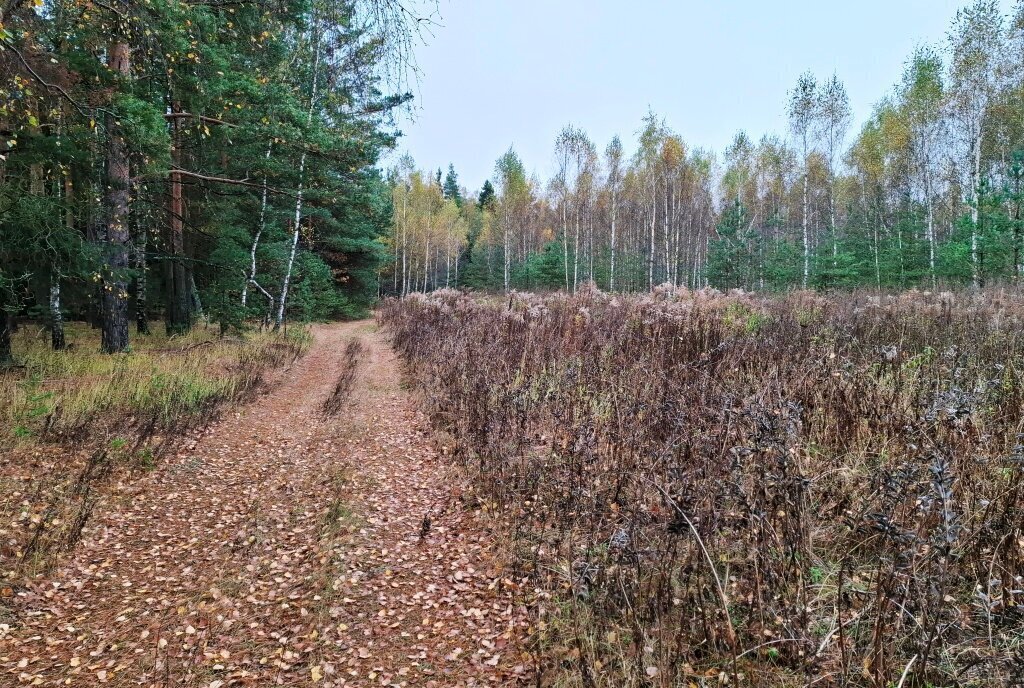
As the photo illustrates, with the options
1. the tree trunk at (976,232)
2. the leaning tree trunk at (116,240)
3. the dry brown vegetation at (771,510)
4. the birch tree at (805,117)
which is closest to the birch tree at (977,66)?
the tree trunk at (976,232)

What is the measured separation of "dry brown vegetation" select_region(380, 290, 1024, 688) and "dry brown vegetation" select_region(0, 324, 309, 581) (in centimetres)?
331

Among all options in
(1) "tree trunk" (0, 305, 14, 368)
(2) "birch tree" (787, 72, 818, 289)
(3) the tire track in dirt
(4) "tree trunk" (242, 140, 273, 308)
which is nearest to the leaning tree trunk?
(1) "tree trunk" (0, 305, 14, 368)

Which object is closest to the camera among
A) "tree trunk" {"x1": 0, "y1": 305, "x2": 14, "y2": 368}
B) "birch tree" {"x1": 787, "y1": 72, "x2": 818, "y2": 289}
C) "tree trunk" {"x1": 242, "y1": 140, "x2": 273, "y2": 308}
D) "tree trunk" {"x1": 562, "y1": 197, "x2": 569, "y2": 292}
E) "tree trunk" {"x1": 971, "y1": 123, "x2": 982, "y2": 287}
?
"tree trunk" {"x1": 0, "y1": 305, "x2": 14, "y2": 368}

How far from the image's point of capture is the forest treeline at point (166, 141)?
212 inches

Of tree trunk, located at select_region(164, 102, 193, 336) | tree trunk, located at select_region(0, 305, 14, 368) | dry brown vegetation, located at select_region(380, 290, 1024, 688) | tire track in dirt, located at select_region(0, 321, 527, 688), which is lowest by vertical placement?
tire track in dirt, located at select_region(0, 321, 527, 688)

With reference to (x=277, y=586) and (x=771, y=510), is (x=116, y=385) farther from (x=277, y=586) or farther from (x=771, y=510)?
(x=771, y=510)

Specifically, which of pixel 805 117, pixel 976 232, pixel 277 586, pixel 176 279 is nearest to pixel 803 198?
pixel 805 117

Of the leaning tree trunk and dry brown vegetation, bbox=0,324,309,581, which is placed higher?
the leaning tree trunk

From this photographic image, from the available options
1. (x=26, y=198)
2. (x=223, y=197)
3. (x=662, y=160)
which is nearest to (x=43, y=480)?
(x=26, y=198)

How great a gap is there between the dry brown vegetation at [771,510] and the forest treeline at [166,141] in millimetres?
2857

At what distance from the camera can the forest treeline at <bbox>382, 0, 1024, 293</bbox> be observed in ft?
56.2

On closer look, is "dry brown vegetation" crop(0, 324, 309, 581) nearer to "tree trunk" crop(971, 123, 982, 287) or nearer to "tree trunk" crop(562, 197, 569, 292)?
"tree trunk" crop(971, 123, 982, 287)

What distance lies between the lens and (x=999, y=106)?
17.5 metres

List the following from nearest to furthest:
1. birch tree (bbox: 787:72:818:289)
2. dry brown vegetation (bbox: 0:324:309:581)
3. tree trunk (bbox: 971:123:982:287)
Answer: dry brown vegetation (bbox: 0:324:309:581), tree trunk (bbox: 971:123:982:287), birch tree (bbox: 787:72:818:289)
